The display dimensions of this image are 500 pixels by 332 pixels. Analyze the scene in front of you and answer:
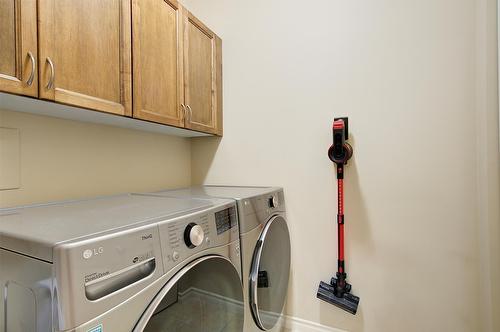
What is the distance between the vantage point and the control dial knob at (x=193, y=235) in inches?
27.0

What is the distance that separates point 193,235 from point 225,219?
0.20 m

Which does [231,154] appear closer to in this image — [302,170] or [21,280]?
[302,170]

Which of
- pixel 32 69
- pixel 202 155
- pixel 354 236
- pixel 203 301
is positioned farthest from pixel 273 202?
pixel 32 69

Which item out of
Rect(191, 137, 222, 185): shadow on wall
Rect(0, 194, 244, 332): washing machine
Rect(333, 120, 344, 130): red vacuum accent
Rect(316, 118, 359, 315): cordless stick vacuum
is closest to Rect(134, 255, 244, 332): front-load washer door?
Rect(0, 194, 244, 332): washing machine

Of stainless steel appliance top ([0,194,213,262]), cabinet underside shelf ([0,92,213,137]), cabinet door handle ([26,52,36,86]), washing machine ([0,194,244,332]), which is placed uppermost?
cabinet door handle ([26,52,36,86])

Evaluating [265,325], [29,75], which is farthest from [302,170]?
[29,75]

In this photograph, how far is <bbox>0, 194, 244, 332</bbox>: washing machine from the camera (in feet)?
1.50

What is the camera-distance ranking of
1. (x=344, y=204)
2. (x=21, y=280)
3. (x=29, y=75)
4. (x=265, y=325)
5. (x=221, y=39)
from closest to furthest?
(x=21, y=280) → (x=29, y=75) → (x=265, y=325) → (x=344, y=204) → (x=221, y=39)

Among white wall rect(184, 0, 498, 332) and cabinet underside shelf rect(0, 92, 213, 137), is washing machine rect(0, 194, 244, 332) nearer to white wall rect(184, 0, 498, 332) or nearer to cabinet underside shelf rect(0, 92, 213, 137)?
cabinet underside shelf rect(0, 92, 213, 137)

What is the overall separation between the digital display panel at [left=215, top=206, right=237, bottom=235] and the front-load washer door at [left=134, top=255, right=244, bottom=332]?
0.32ft

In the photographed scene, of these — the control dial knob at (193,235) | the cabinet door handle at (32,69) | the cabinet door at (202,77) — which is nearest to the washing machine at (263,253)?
the control dial knob at (193,235)

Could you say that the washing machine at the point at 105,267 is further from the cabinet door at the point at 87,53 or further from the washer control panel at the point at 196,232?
the cabinet door at the point at 87,53

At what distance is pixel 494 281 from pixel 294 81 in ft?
4.37

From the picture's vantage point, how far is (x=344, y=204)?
1378 millimetres
